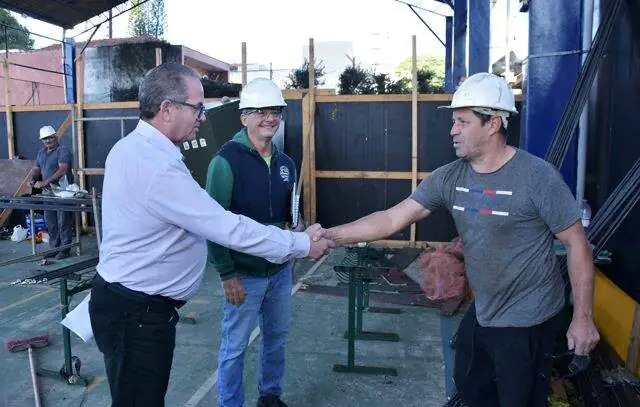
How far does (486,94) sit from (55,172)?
7.60m

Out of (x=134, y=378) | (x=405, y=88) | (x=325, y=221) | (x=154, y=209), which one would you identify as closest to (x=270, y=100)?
(x=154, y=209)

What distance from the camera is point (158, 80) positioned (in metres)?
2.13

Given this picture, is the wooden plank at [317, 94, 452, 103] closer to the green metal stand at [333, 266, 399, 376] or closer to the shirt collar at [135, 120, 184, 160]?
the green metal stand at [333, 266, 399, 376]

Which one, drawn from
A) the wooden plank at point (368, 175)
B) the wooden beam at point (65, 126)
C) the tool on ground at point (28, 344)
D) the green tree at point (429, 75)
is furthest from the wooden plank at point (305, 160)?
the green tree at point (429, 75)

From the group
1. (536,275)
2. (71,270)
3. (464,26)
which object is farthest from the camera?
(464,26)

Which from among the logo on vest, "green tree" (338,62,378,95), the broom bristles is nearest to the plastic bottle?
the logo on vest

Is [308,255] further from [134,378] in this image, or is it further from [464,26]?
[464,26]

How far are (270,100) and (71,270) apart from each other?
84.8 inches

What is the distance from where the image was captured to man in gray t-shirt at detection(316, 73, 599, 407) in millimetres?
2184

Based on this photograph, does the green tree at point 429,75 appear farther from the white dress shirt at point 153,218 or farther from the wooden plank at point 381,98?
the white dress shirt at point 153,218

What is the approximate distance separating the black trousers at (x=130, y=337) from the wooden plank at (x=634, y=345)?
3.30 m

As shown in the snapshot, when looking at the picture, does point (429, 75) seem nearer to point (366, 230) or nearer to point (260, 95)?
point (260, 95)

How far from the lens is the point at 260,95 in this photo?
3.02 m

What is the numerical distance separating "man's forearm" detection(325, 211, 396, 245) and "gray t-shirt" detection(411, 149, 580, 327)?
1.71 feet
